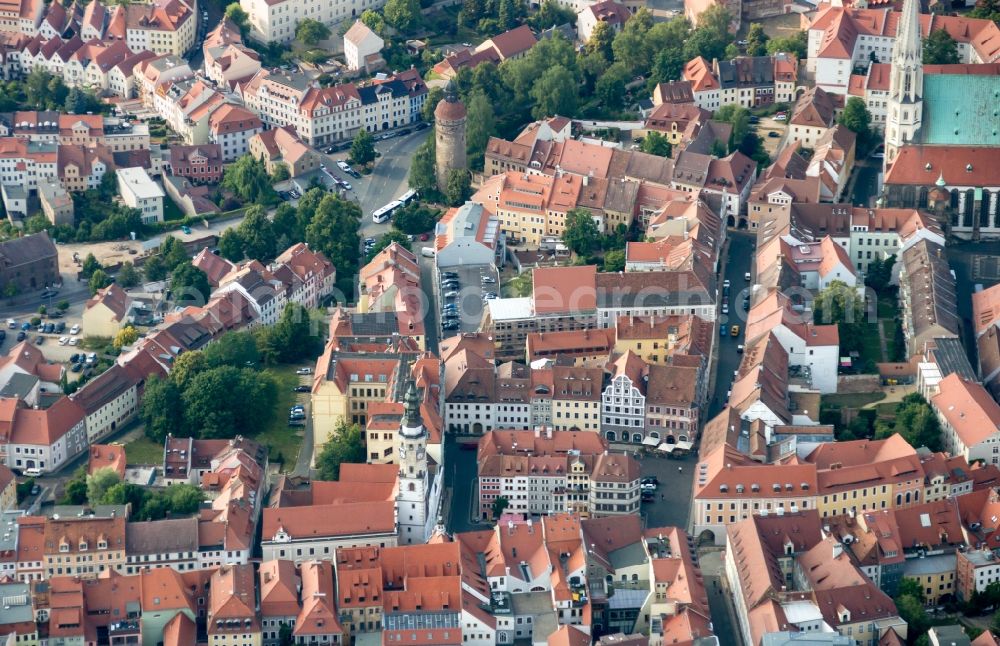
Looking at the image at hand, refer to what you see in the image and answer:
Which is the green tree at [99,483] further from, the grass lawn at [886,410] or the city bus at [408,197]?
the grass lawn at [886,410]

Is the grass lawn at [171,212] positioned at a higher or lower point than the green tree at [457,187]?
lower

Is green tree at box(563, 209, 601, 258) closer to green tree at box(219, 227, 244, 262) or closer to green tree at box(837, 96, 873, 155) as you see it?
green tree at box(837, 96, 873, 155)

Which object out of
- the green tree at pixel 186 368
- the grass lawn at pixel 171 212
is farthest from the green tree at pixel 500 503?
the grass lawn at pixel 171 212

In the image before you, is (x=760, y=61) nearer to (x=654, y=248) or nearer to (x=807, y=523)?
(x=654, y=248)

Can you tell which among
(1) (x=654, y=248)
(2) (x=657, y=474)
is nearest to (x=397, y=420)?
(2) (x=657, y=474)

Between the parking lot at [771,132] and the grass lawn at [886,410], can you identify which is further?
the parking lot at [771,132]

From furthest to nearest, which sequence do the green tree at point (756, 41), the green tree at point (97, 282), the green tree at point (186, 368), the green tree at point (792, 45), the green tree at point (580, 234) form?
the green tree at point (756, 41) → the green tree at point (792, 45) → the green tree at point (97, 282) → the green tree at point (580, 234) → the green tree at point (186, 368)

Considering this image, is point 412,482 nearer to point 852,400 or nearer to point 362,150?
point 852,400

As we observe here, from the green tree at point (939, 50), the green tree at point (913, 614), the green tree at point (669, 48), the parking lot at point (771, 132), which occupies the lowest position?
the green tree at point (913, 614)
